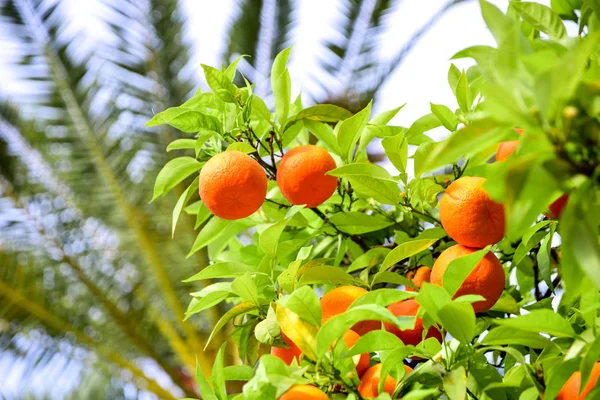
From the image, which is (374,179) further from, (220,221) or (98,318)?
(98,318)

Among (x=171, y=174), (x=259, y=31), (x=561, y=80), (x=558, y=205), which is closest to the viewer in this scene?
(x=561, y=80)

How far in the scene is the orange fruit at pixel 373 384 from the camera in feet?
2.27

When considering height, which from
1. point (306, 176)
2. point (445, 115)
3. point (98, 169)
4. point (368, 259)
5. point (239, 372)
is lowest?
point (98, 169)

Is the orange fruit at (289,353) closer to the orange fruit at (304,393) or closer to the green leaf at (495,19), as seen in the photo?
the orange fruit at (304,393)

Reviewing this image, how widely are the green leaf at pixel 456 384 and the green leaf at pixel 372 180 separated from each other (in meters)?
0.25

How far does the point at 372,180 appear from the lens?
0.85 metres

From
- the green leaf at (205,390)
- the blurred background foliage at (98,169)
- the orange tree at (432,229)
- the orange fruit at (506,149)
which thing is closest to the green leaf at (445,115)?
the orange tree at (432,229)

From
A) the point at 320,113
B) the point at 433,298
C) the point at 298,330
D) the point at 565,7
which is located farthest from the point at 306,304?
the point at 565,7

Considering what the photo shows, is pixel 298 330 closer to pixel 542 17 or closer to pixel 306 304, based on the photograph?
pixel 306 304

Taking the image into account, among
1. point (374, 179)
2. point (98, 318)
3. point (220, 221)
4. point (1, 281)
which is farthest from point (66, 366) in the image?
point (374, 179)

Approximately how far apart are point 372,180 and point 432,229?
12 centimetres

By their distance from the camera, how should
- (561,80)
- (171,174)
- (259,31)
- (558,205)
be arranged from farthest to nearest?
(259,31), (171,174), (558,205), (561,80)

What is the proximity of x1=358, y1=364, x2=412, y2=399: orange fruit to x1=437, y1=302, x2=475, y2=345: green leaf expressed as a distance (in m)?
0.09

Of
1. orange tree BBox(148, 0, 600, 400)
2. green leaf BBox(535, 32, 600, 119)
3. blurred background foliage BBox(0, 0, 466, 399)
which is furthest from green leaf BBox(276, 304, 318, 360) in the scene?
blurred background foliage BBox(0, 0, 466, 399)
